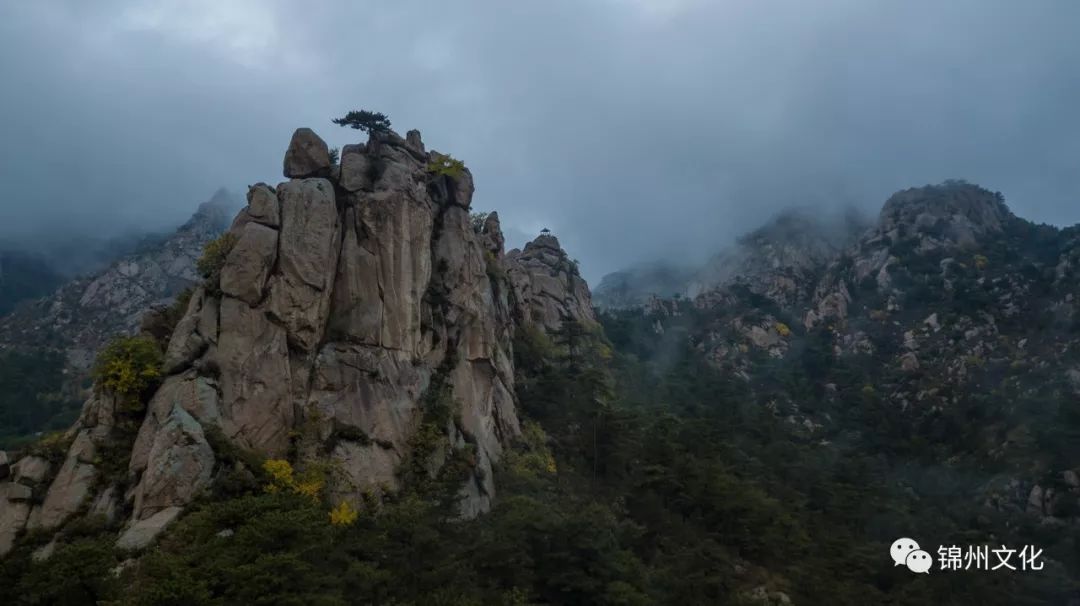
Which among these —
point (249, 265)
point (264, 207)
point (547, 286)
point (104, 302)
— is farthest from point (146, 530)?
point (104, 302)

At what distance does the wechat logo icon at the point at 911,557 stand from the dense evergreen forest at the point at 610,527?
1.94 feet

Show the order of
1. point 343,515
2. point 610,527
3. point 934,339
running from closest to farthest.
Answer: point 343,515
point 610,527
point 934,339

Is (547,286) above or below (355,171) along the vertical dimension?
above

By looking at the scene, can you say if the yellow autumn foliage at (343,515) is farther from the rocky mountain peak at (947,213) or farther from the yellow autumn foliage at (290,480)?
the rocky mountain peak at (947,213)

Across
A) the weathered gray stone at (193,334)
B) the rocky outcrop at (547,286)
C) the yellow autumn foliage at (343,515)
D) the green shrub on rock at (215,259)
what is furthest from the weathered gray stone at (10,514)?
the rocky outcrop at (547,286)

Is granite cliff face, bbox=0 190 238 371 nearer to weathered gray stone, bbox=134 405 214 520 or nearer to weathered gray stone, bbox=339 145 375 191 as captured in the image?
weathered gray stone, bbox=339 145 375 191

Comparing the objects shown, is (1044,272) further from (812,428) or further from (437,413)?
(437,413)

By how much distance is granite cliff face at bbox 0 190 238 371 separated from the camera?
8738cm

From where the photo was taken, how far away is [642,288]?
189375mm

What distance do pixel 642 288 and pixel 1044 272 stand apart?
105983 mm

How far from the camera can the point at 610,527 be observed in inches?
1298

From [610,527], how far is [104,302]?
8822 cm

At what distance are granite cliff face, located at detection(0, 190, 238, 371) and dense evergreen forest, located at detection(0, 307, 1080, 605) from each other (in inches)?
2279

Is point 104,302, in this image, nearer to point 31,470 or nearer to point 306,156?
point 306,156
